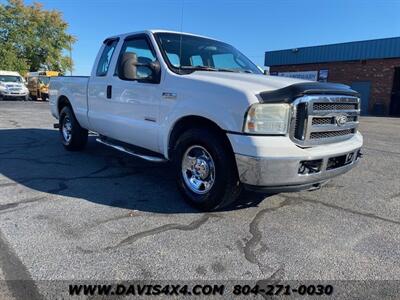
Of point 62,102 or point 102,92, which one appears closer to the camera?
point 102,92

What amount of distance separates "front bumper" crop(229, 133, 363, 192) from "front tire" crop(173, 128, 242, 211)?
0.20 metres

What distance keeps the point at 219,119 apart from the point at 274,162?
2.28 ft

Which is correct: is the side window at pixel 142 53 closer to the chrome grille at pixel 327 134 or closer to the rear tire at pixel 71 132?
the chrome grille at pixel 327 134

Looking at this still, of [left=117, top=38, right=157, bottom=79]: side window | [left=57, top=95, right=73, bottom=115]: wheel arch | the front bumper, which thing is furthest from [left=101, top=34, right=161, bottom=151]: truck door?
[left=57, top=95, right=73, bottom=115]: wheel arch

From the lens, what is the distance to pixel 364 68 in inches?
1055

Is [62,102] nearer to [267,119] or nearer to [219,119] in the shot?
[219,119]

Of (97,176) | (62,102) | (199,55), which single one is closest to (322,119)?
(199,55)

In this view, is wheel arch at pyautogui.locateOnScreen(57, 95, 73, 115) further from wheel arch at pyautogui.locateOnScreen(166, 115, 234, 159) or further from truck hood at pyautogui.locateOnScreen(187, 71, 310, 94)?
truck hood at pyautogui.locateOnScreen(187, 71, 310, 94)

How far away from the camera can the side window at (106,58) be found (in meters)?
5.84

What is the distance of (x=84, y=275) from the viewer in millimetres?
2748

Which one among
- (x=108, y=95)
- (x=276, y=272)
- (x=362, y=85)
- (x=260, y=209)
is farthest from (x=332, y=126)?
(x=362, y=85)

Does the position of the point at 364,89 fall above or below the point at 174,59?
above

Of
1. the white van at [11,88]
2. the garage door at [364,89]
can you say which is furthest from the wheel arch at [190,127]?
the white van at [11,88]

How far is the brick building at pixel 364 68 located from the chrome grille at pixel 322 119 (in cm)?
2400
